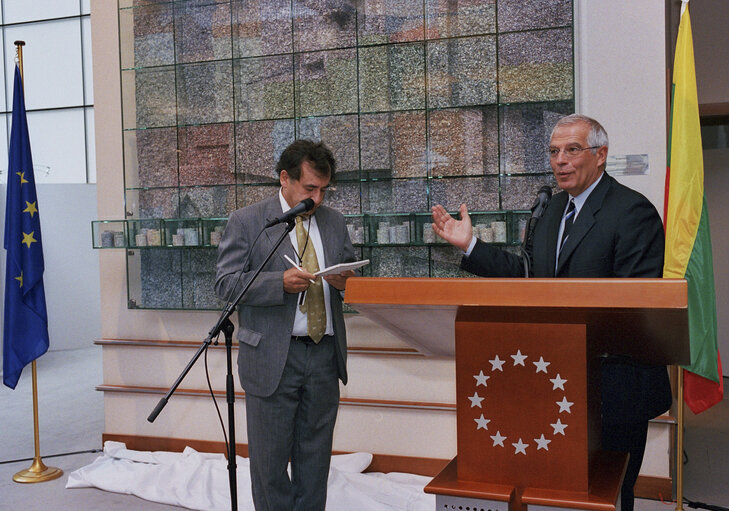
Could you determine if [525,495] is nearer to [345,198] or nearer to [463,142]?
[463,142]

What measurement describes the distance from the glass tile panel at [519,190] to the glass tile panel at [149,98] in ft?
6.36

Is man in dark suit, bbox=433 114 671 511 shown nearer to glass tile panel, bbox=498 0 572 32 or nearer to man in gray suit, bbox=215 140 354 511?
man in gray suit, bbox=215 140 354 511

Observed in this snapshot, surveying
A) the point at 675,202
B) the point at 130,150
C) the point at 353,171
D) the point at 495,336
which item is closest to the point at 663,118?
the point at 675,202

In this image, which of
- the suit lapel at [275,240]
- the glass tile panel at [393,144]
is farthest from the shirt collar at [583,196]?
the glass tile panel at [393,144]

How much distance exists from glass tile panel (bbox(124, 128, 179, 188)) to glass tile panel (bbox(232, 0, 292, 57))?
0.65 m

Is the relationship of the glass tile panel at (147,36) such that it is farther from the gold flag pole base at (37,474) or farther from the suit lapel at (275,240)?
the gold flag pole base at (37,474)

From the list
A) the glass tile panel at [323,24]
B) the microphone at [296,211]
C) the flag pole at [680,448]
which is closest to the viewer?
the microphone at [296,211]

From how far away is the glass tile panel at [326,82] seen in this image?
12.7 feet

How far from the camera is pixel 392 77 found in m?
3.82

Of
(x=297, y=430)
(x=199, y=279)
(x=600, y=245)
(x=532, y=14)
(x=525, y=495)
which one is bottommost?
(x=297, y=430)

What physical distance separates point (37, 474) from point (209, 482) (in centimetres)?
104

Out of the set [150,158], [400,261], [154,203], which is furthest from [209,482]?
[150,158]

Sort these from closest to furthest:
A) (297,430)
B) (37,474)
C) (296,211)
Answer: (296,211)
(297,430)
(37,474)

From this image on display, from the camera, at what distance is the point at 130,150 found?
4.29m
